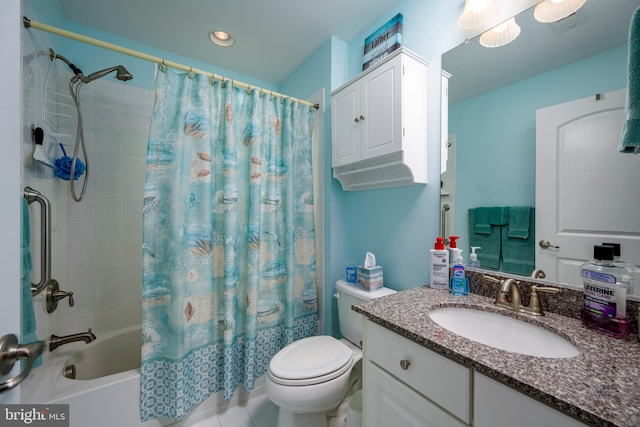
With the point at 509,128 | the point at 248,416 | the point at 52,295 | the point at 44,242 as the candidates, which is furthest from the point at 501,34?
the point at 52,295

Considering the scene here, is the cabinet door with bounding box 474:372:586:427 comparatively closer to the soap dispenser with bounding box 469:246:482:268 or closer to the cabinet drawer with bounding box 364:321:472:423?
the cabinet drawer with bounding box 364:321:472:423

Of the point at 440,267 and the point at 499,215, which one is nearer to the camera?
the point at 499,215

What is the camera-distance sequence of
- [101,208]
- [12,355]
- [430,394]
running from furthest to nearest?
[101,208] → [430,394] → [12,355]

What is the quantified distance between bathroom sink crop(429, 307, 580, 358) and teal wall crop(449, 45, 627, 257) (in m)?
0.34

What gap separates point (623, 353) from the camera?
2.01 feet

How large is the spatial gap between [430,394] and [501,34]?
1.41m

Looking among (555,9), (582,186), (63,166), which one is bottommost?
(582,186)

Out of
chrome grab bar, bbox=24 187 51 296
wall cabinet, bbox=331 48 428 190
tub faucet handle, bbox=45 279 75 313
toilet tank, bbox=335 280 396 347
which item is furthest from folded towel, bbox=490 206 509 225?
tub faucet handle, bbox=45 279 75 313

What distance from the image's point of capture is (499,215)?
103cm

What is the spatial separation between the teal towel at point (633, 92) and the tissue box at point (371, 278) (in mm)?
1083

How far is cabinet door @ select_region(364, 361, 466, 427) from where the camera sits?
67 centimetres

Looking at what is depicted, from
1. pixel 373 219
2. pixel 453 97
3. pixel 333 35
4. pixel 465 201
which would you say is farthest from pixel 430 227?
pixel 333 35

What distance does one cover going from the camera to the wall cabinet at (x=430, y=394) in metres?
0.53

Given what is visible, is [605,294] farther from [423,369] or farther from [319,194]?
[319,194]
